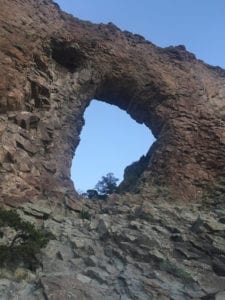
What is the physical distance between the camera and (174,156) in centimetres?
1684

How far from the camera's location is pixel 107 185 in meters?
20.9

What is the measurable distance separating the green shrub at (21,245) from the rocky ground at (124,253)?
21 centimetres

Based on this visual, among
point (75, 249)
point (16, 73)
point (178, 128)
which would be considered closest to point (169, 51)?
point (178, 128)

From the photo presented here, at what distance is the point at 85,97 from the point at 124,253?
9311 mm

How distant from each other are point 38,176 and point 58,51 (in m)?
7.24

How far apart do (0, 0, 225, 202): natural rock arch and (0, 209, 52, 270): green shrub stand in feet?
7.12

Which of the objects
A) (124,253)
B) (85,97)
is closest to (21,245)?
(124,253)

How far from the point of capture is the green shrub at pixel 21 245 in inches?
363

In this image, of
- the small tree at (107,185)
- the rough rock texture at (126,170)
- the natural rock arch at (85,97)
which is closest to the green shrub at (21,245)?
the rough rock texture at (126,170)

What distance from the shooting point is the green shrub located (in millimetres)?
9227

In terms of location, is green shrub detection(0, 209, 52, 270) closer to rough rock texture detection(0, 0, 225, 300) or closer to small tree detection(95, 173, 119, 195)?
rough rock texture detection(0, 0, 225, 300)

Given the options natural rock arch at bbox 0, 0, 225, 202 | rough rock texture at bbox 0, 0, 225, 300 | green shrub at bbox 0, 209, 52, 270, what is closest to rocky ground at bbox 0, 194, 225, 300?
rough rock texture at bbox 0, 0, 225, 300

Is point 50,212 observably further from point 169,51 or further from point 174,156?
point 169,51

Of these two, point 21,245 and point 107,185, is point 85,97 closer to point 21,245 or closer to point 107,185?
point 107,185
